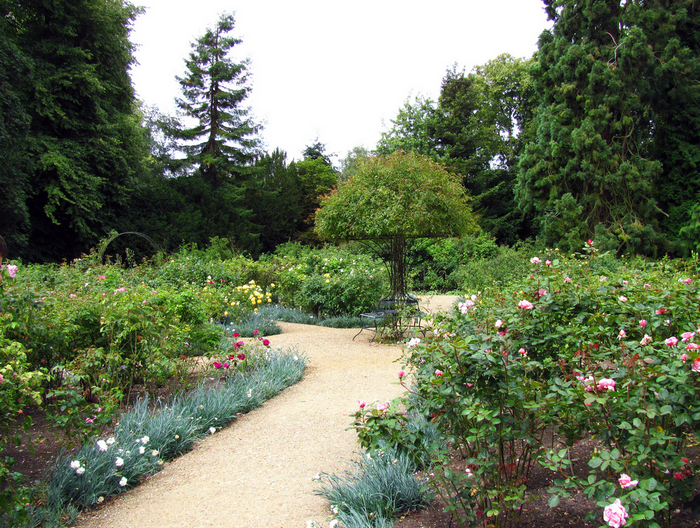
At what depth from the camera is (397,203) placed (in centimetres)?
592

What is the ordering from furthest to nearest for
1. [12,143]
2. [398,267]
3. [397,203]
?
[12,143] → [398,267] → [397,203]

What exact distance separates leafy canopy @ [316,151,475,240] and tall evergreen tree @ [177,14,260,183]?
15.3 meters

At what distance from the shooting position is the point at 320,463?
2760mm

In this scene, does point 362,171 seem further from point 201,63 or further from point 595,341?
point 201,63

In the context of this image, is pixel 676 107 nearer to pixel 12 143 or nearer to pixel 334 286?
pixel 334 286

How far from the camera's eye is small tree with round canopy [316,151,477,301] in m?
5.93

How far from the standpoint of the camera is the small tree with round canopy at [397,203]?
593 centimetres

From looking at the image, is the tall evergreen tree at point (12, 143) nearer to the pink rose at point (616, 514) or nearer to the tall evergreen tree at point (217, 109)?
the tall evergreen tree at point (217, 109)

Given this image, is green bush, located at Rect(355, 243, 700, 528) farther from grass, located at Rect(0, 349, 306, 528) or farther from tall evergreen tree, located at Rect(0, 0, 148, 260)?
tall evergreen tree, located at Rect(0, 0, 148, 260)

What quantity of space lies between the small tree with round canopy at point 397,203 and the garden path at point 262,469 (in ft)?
7.40

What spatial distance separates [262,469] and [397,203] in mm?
3962

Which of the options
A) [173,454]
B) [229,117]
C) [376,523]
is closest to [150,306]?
[173,454]

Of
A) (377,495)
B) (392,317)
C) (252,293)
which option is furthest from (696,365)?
(252,293)

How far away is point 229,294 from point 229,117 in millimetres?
15697
